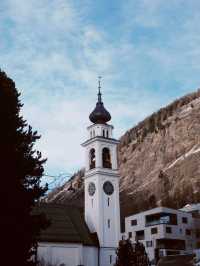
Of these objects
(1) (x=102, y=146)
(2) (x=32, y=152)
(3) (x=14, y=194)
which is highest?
(1) (x=102, y=146)

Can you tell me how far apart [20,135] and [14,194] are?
2.90 meters

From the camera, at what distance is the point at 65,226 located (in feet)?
171

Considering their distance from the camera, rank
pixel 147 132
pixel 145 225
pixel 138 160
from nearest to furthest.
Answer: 1. pixel 145 225
2. pixel 138 160
3. pixel 147 132

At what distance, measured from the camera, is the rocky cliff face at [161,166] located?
132000 mm

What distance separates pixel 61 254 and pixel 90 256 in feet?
11.6

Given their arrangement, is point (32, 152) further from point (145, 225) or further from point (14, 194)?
point (145, 225)

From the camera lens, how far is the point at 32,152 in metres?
22.3

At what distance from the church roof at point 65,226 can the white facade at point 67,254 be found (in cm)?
54

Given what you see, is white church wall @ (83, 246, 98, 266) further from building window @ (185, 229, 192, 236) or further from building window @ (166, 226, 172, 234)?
building window @ (185, 229, 192, 236)

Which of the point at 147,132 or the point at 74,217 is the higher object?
the point at 147,132

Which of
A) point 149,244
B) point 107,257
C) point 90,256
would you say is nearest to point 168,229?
point 149,244

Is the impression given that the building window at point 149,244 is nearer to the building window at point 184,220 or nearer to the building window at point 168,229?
the building window at point 168,229

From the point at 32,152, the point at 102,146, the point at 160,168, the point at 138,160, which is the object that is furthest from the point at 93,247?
→ the point at 138,160

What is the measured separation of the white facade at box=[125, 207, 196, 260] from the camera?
81812mm
